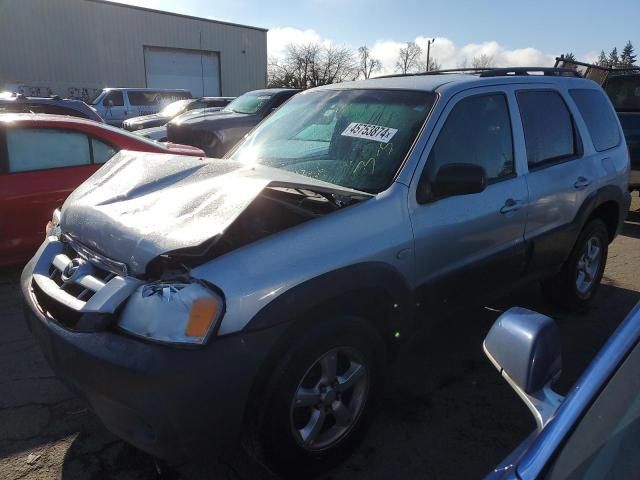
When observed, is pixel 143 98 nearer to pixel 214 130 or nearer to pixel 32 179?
pixel 214 130

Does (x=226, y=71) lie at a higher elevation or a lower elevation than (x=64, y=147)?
higher

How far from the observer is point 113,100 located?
17766 mm

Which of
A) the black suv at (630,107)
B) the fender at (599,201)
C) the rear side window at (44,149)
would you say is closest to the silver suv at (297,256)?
the fender at (599,201)

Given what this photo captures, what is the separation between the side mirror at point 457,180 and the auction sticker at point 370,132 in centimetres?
39

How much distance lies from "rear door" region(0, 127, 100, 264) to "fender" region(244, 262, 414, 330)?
354cm

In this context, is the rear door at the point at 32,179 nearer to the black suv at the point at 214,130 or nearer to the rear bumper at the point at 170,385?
the rear bumper at the point at 170,385

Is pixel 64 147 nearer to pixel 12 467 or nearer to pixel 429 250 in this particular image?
pixel 12 467

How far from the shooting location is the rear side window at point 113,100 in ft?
57.7

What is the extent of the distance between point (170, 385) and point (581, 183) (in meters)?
3.33

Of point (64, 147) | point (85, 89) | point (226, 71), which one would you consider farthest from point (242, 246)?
point (226, 71)

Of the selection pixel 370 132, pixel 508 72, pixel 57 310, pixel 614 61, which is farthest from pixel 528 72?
pixel 614 61

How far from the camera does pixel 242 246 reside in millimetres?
2113

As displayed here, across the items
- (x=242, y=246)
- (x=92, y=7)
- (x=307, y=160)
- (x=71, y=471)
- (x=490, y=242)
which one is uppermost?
(x=92, y=7)

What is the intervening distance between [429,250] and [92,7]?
104 feet
